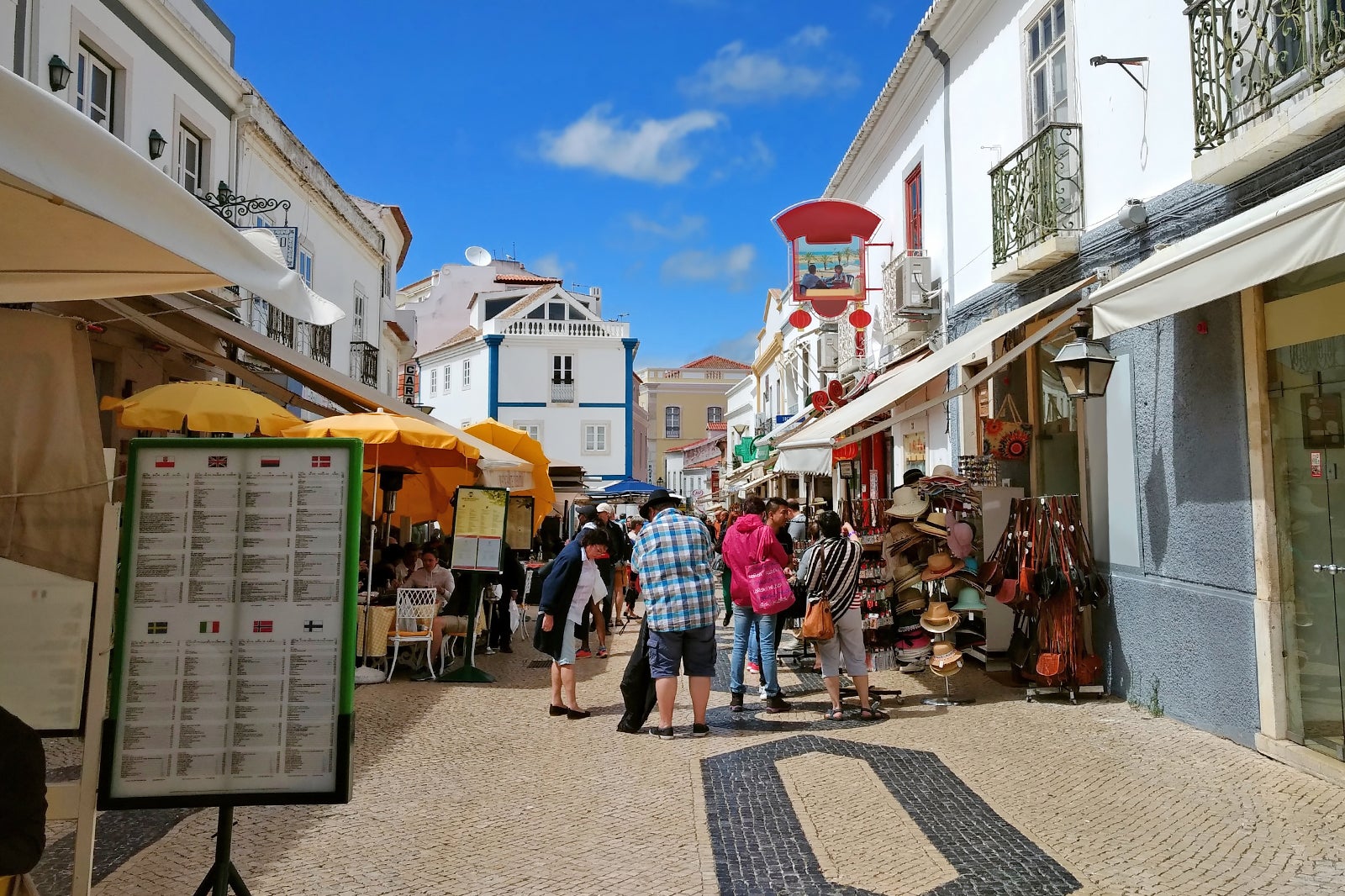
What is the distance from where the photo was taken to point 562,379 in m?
41.9

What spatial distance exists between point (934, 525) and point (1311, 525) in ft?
9.94

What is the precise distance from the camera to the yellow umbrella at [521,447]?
12383mm

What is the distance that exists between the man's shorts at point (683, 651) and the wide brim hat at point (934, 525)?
238cm

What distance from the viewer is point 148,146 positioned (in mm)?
11930

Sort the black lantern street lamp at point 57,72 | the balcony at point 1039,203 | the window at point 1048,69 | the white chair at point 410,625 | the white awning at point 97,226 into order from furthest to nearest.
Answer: the white chair at point 410,625 < the black lantern street lamp at point 57,72 < the window at point 1048,69 < the balcony at point 1039,203 < the white awning at point 97,226

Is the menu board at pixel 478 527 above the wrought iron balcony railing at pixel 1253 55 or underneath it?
underneath

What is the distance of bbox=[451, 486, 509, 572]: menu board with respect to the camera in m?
9.78

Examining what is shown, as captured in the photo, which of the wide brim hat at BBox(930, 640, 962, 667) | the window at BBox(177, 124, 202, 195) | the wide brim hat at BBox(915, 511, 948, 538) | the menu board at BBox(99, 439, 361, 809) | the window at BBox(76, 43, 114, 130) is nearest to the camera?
the menu board at BBox(99, 439, 361, 809)

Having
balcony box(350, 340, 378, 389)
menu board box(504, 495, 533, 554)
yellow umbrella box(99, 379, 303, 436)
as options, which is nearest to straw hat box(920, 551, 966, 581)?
menu board box(504, 495, 533, 554)

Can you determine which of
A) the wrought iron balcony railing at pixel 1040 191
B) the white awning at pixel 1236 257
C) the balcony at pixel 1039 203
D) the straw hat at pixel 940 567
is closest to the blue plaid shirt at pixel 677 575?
the straw hat at pixel 940 567

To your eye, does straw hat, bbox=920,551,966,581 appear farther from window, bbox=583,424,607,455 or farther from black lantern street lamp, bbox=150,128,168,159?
window, bbox=583,424,607,455

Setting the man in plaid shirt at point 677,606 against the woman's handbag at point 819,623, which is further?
the woman's handbag at point 819,623

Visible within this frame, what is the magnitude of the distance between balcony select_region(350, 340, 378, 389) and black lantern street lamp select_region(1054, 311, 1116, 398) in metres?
16.5

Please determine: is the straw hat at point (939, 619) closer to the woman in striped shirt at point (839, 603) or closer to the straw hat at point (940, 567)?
the straw hat at point (940, 567)
